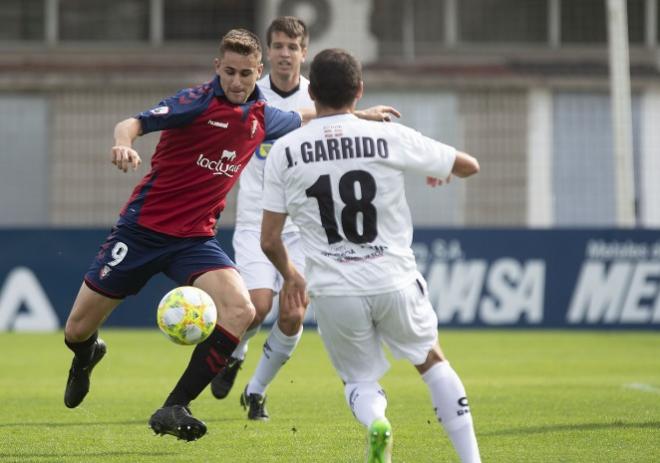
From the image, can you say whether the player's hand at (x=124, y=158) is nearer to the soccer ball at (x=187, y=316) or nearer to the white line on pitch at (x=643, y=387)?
the soccer ball at (x=187, y=316)

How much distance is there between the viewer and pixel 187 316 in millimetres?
7656

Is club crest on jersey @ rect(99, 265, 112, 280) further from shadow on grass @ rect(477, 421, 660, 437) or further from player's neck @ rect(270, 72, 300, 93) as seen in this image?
shadow on grass @ rect(477, 421, 660, 437)

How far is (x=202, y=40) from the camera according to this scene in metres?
24.9

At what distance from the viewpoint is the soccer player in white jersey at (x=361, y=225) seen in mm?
6301

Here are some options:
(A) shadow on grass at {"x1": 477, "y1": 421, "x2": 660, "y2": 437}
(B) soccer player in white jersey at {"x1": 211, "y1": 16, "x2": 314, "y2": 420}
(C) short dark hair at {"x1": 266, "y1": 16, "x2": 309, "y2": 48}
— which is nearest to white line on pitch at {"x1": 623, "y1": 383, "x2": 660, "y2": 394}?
(A) shadow on grass at {"x1": 477, "y1": 421, "x2": 660, "y2": 437}

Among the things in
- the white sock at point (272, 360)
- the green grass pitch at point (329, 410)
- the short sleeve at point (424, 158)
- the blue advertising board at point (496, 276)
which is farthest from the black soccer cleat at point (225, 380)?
the blue advertising board at point (496, 276)

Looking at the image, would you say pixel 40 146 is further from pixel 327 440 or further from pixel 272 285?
pixel 327 440

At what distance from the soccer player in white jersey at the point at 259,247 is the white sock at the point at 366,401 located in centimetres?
260

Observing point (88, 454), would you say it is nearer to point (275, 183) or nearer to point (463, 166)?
point (275, 183)

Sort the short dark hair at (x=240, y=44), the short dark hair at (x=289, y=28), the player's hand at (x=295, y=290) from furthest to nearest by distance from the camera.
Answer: the short dark hair at (x=289, y=28) → the short dark hair at (x=240, y=44) → the player's hand at (x=295, y=290)

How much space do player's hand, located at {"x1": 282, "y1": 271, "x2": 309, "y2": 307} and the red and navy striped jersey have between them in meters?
1.59

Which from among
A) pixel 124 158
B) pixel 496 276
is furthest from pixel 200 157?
pixel 496 276

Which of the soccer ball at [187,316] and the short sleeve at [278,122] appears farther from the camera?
the short sleeve at [278,122]

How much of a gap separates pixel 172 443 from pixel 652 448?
284 centimetres
